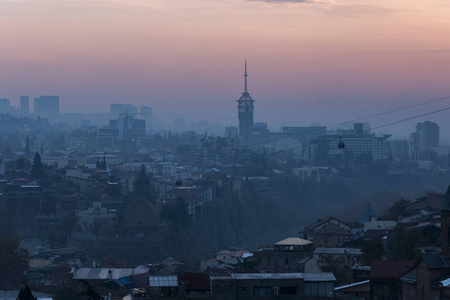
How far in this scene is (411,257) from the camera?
Answer: 93.5 ft

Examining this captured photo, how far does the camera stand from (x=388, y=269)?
24719 millimetres

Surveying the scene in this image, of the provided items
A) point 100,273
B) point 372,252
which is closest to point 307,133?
point 100,273

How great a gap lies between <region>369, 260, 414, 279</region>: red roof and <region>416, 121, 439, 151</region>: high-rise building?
516 feet

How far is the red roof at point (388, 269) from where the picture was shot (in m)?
24.5

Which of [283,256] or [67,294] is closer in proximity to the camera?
[67,294]

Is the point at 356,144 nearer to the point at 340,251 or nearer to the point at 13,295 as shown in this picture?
the point at 340,251

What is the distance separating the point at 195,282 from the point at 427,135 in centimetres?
16583

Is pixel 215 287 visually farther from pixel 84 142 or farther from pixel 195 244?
pixel 84 142

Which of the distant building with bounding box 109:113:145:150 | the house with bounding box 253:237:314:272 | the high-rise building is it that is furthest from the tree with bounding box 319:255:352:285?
the high-rise building

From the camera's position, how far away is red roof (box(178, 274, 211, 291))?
70.4 feet

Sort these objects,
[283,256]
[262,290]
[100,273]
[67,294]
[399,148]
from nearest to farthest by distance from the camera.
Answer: [262,290]
[67,294]
[283,256]
[100,273]
[399,148]

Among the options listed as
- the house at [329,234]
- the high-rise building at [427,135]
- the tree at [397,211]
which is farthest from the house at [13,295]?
the high-rise building at [427,135]

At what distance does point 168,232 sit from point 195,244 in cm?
227

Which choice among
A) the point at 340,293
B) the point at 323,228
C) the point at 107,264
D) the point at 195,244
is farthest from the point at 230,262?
the point at 195,244
